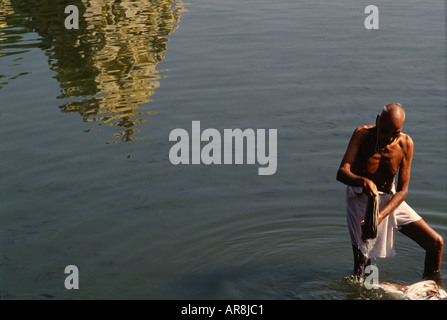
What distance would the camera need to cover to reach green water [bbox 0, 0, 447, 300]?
7.26 metres

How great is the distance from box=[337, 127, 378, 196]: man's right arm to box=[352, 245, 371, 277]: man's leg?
3.01 feet

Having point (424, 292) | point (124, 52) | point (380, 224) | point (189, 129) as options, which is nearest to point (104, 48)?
point (124, 52)

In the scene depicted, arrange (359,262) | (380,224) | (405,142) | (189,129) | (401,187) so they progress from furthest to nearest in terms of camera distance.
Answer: (189,129)
(359,262)
(380,224)
(401,187)
(405,142)

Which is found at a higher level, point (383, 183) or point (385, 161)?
point (385, 161)

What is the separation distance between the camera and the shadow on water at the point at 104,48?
12070mm

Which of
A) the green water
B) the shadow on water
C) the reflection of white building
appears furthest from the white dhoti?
the reflection of white building

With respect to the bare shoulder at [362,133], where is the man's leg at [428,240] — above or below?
below

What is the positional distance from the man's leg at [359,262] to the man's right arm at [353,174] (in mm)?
917

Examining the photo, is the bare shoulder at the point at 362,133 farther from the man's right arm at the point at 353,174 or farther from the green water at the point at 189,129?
the green water at the point at 189,129

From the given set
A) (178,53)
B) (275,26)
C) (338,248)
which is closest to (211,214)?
(338,248)

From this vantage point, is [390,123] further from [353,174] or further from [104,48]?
[104,48]

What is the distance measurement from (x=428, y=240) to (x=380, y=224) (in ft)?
1.75

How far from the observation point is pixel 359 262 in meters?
6.71

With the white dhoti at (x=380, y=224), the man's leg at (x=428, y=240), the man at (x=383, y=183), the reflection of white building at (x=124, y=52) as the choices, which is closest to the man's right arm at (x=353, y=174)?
the man at (x=383, y=183)
